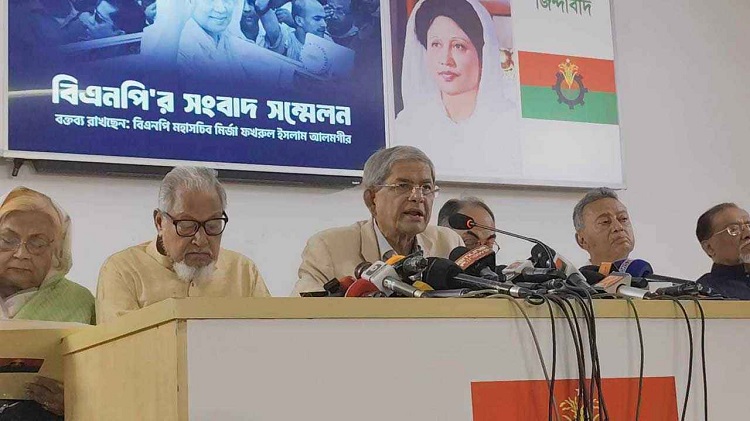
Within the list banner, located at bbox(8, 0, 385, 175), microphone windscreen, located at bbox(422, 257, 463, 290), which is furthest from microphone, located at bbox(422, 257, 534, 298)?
banner, located at bbox(8, 0, 385, 175)

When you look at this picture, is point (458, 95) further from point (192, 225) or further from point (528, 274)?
point (528, 274)

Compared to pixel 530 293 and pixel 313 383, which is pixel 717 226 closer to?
pixel 530 293

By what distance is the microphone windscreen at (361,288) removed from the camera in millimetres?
1647

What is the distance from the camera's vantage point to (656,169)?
5.22 meters

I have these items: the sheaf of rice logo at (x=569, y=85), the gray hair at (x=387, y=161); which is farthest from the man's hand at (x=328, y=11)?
the gray hair at (x=387, y=161)

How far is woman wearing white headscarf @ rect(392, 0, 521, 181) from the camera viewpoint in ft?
14.9

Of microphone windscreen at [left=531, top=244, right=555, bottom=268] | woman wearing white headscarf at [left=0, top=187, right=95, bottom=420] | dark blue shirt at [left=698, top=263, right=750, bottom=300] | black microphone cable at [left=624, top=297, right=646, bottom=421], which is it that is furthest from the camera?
dark blue shirt at [left=698, top=263, right=750, bottom=300]

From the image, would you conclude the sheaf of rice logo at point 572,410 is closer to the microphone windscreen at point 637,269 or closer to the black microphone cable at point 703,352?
the black microphone cable at point 703,352

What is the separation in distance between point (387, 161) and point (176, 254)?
2.26 ft

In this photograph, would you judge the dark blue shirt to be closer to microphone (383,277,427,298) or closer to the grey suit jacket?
the grey suit jacket

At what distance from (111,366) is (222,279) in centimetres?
144

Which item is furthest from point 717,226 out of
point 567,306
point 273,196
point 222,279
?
point 567,306

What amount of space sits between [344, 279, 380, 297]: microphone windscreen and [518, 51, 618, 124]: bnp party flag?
10.8 feet

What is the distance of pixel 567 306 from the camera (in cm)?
146
